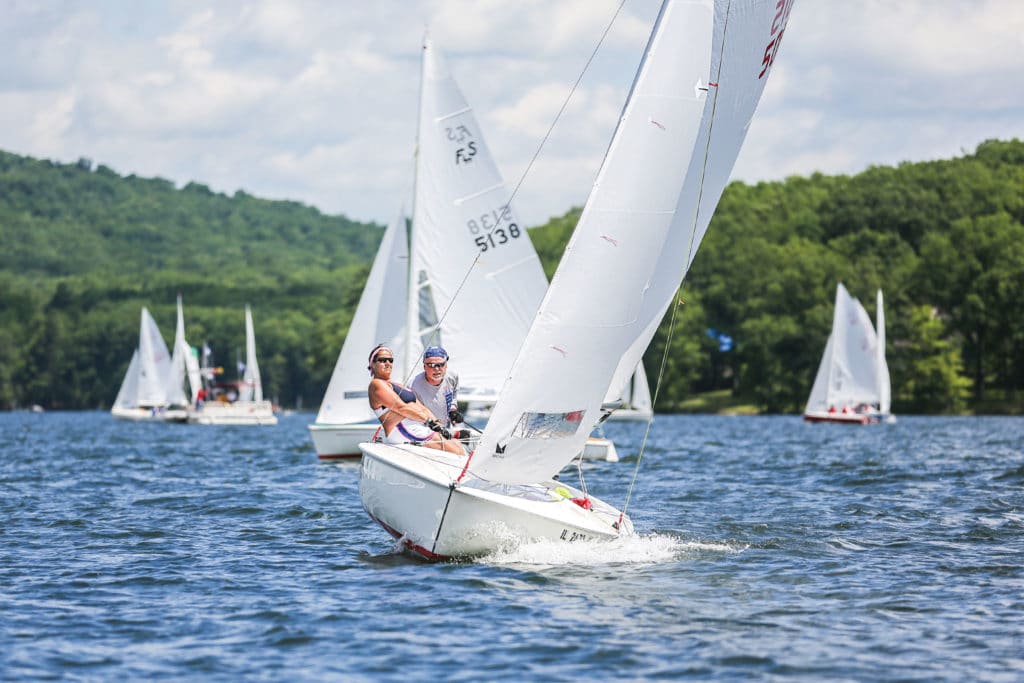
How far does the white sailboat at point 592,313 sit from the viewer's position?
1309 centimetres

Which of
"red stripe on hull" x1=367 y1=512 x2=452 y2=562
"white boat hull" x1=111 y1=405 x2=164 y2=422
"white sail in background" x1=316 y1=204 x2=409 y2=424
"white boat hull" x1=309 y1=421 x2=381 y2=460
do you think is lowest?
"white boat hull" x1=111 y1=405 x2=164 y2=422

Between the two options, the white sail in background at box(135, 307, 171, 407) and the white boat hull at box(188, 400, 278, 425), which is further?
the white sail in background at box(135, 307, 171, 407)

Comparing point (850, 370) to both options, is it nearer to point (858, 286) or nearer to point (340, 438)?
point (858, 286)

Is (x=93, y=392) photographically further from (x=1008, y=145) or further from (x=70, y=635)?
(x=70, y=635)

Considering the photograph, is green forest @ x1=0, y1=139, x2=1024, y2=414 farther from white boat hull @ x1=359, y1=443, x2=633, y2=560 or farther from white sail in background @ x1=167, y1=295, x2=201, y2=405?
white boat hull @ x1=359, y1=443, x2=633, y2=560

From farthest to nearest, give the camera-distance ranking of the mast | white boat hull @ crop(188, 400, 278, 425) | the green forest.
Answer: the green forest → white boat hull @ crop(188, 400, 278, 425) → the mast

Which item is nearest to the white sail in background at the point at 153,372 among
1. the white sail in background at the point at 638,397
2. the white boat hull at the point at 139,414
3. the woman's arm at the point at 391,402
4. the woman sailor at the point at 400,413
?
the white boat hull at the point at 139,414

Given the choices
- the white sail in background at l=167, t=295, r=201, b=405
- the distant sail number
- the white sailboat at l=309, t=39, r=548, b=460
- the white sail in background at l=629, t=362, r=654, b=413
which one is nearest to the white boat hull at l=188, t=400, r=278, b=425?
the white sail in background at l=167, t=295, r=201, b=405

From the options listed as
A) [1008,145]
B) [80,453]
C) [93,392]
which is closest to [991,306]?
[1008,145]

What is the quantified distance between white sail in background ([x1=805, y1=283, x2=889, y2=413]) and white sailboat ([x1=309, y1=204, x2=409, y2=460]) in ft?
125

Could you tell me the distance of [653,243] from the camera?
13.3 m

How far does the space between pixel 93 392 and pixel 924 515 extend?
512 ft

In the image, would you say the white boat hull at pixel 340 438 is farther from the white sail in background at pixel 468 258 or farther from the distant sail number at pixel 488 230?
the distant sail number at pixel 488 230

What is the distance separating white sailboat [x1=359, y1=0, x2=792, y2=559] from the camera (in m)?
13.1
